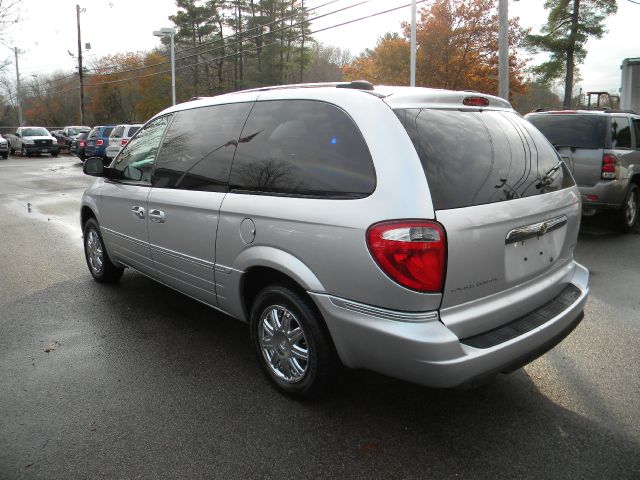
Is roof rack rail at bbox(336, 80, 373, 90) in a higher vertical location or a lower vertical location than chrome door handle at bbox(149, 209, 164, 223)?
higher

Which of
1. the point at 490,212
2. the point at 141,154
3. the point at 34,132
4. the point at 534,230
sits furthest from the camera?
the point at 34,132

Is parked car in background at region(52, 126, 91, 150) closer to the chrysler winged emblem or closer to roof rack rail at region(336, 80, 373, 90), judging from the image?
roof rack rail at region(336, 80, 373, 90)

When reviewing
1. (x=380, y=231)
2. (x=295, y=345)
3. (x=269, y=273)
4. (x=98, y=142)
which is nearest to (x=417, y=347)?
(x=380, y=231)

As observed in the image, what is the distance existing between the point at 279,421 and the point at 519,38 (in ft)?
104

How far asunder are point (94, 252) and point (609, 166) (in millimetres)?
6874

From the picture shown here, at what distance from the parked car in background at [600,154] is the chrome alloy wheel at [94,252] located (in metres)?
6.35

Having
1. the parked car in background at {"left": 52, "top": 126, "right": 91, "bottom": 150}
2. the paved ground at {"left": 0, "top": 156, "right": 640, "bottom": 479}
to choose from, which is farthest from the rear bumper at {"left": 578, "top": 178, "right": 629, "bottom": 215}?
the parked car in background at {"left": 52, "top": 126, "right": 91, "bottom": 150}

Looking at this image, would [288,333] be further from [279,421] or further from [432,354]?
[432,354]

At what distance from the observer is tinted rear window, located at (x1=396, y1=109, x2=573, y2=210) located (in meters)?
2.49

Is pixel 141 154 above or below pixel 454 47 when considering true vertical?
below

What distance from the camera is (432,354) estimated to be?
2318 millimetres

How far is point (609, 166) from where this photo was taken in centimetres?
717

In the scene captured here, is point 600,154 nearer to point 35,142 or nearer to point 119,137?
point 119,137

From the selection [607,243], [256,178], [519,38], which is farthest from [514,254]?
[519,38]
